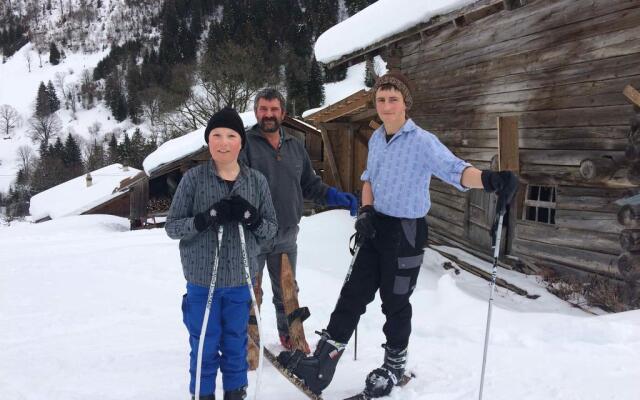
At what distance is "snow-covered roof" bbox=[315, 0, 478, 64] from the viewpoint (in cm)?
661

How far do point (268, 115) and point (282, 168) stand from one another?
37 cm

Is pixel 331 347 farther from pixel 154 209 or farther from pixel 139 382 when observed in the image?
pixel 154 209

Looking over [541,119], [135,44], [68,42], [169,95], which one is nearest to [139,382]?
[541,119]

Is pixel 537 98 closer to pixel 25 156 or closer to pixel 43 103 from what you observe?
pixel 25 156

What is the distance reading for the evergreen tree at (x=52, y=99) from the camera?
80.6 m

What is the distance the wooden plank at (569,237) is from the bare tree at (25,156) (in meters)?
74.5

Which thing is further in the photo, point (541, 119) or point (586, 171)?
point (541, 119)

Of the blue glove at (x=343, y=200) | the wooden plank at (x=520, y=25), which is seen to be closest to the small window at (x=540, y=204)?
the wooden plank at (x=520, y=25)

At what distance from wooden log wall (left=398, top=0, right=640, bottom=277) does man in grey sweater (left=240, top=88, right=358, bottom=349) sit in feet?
11.4

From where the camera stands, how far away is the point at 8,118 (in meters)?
79.6

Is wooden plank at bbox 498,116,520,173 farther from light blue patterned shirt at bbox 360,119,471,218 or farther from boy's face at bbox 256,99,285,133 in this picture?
boy's face at bbox 256,99,285,133

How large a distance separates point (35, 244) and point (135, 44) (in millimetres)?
86614

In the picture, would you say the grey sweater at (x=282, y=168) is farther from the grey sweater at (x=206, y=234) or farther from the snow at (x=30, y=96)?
the snow at (x=30, y=96)

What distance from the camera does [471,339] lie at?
3777mm
